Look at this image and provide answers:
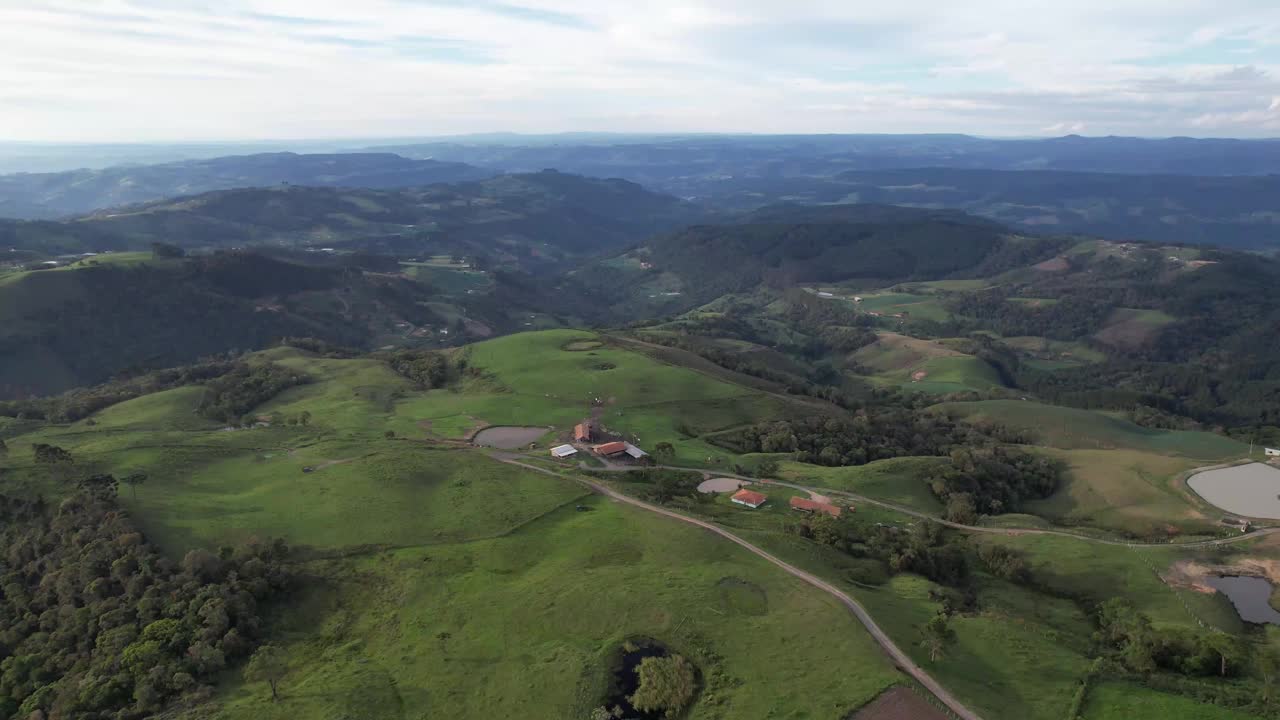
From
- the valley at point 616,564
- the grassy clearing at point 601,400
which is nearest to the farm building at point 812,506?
the valley at point 616,564

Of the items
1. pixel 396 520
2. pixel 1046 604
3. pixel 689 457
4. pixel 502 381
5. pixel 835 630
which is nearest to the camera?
pixel 835 630

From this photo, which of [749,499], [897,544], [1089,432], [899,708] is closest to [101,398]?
[749,499]

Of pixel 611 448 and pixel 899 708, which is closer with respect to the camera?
pixel 899 708

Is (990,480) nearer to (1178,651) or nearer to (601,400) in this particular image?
(1178,651)

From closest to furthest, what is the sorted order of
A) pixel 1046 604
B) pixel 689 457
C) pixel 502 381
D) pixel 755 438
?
pixel 1046 604 → pixel 689 457 → pixel 755 438 → pixel 502 381

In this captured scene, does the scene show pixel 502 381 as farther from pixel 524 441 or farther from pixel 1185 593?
pixel 1185 593

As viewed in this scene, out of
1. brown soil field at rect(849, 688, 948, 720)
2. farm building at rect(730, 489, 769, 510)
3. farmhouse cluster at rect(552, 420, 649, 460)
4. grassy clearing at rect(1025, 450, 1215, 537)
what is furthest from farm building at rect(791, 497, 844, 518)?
brown soil field at rect(849, 688, 948, 720)

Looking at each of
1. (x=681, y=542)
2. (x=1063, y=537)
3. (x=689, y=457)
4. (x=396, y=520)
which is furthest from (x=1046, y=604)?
(x=396, y=520)
